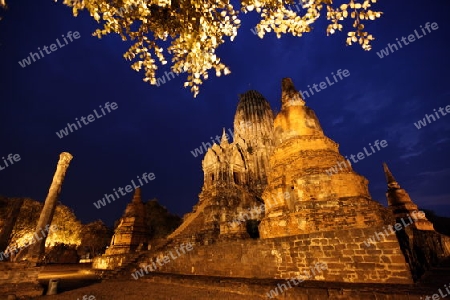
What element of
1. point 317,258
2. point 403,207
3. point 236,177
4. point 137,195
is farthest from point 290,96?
point 236,177

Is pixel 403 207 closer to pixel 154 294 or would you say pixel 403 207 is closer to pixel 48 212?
pixel 154 294

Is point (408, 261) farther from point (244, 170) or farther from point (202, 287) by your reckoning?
point (244, 170)

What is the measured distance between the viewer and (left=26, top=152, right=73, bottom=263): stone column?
31.3ft

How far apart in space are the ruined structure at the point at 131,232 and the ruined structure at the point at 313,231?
4469 millimetres

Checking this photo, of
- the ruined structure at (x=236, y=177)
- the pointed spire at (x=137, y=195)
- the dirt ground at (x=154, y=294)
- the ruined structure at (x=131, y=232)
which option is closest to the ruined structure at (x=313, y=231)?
the dirt ground at (x=154, y=294)

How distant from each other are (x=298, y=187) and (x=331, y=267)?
3237 mm

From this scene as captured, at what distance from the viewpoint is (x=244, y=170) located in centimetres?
3306

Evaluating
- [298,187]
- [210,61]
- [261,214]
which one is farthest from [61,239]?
[210,61]

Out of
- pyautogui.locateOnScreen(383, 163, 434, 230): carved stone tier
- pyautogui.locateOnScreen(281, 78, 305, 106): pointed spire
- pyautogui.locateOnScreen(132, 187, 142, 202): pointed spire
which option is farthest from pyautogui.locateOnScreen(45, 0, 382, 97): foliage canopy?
pyautogui.locateOnScreen(132, 187, 142, 202): pointed spire

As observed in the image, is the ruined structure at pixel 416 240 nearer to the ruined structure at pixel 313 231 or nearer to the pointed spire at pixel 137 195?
the ruined structure at pixel 313 231

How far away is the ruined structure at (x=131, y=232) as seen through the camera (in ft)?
57.2

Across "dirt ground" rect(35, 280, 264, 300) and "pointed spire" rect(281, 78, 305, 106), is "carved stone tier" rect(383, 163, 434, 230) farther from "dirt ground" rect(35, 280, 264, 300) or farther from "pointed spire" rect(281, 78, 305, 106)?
"dirt ground" rect(35, 280, 264, 300)

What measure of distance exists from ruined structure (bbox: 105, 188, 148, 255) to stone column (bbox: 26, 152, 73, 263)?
728 cm

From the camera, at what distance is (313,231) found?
26.1 ft
